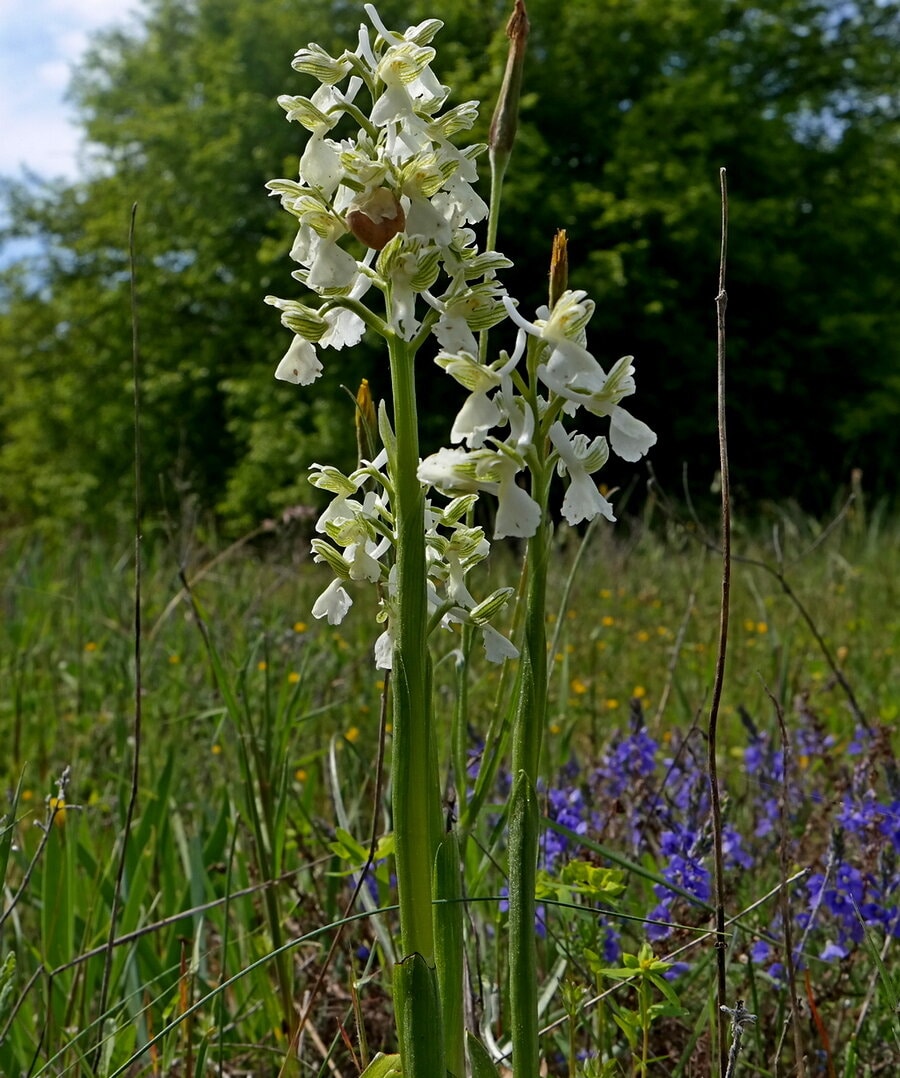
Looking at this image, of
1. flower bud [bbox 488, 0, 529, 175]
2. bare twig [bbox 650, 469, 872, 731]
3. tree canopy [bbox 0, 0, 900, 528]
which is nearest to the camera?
flower bud [bbox 488, 0, 529, 175]

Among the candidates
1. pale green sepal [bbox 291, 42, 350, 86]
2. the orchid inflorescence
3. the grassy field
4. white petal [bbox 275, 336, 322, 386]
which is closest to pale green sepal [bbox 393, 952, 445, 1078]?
the grassy field

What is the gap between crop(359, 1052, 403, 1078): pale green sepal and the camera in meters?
0.87

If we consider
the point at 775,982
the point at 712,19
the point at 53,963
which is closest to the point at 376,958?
the point at 53,963

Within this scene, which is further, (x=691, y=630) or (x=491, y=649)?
(x=691, y=630)

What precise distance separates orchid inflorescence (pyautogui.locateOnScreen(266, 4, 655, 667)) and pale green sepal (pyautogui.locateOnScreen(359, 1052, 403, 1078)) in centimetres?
33

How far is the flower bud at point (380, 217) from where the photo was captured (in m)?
0.83

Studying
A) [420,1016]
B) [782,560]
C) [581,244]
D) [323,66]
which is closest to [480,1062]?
[420,1016]

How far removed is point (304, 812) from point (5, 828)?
28.3 inches

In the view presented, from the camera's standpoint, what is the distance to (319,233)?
0.89m

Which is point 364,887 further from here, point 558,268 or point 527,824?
point 558,268

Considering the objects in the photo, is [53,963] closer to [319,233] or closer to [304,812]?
[304,812]

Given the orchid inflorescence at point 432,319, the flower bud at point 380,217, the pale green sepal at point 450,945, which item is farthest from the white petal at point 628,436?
the pale green sepal at point 450,945

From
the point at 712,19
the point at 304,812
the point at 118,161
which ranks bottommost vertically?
the point at 304,812

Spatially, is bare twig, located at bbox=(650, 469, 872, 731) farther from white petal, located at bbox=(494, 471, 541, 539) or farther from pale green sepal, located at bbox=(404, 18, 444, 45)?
pale green sepal, located at bbox=(404, 18, 444, 45)
